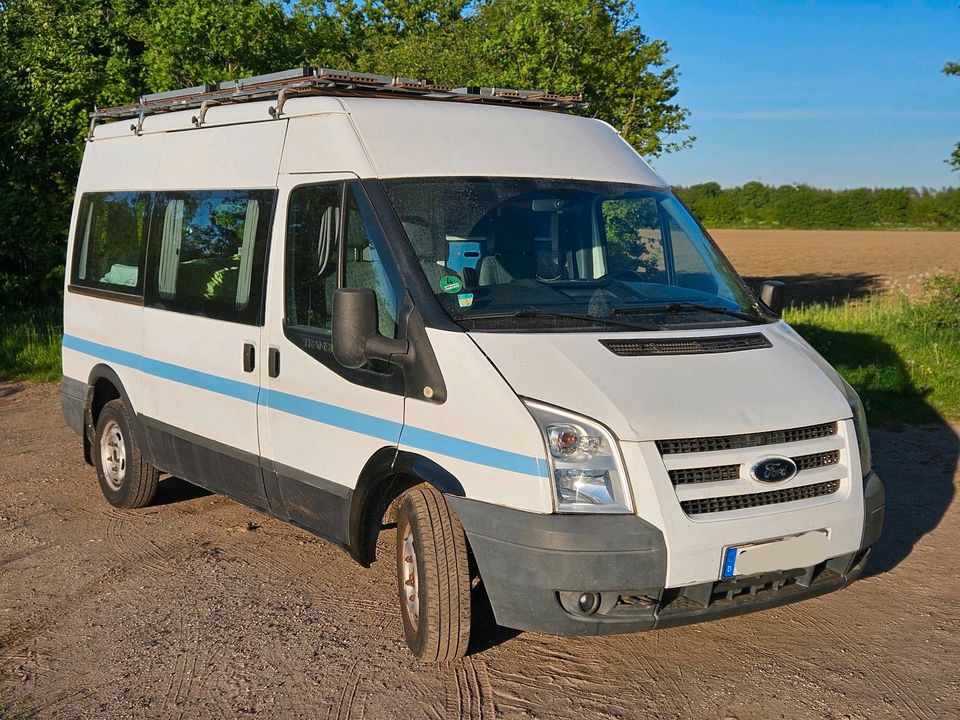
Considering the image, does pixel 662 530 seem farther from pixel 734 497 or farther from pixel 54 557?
pixel 54 557

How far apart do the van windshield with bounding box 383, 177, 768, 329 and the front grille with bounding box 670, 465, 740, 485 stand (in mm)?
760

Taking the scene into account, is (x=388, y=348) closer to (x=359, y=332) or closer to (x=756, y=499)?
(x=359, y=332)

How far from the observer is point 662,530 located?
4.14 metres

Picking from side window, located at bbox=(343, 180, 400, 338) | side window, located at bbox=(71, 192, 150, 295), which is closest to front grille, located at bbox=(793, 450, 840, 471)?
side window, located at bbox=(343, 180, 400, 338)

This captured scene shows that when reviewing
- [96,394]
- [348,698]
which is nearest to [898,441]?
[348,698]

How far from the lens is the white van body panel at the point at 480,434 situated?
13.7 feet

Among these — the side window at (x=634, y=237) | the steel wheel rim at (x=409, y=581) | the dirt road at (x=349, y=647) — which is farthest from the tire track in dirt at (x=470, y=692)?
the side window at (x=634, y=237)

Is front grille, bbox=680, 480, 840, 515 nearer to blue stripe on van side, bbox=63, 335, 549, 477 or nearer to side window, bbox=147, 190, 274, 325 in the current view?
blue stripe on van side, bbox=63, 335, 549, 477

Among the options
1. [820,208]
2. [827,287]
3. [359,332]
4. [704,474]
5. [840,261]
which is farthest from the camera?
[820,208]

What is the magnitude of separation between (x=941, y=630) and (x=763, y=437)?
161 cm

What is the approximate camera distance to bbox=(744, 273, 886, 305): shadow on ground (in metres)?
22.5

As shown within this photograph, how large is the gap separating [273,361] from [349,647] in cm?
146

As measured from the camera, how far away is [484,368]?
436cm

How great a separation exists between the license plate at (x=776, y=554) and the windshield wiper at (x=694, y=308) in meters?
1.14
